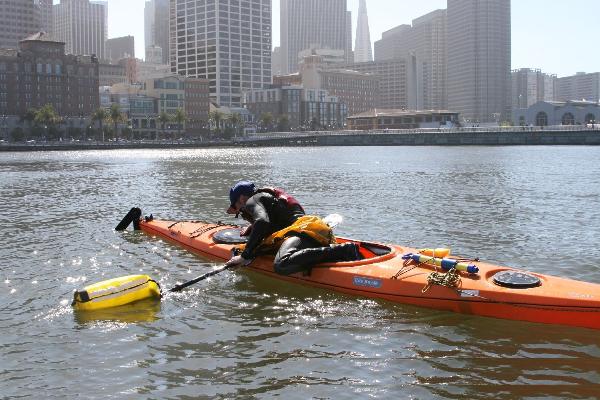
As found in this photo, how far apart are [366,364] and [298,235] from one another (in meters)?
4.26

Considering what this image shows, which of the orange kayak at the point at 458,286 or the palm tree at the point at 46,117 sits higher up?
the palm tree at the point at 46,117

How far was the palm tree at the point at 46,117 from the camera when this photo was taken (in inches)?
6890

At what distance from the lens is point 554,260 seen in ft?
64.2

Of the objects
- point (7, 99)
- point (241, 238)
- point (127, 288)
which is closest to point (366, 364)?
point (127, 288)

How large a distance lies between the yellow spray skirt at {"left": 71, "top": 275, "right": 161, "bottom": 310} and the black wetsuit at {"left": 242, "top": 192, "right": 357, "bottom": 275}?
6.96ft

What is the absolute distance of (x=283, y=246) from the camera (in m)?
14.7

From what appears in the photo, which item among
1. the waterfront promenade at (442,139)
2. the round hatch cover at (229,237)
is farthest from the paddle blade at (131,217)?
the waterfront promenade at (442,139)

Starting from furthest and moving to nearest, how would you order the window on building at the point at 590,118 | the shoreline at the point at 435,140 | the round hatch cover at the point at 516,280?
1. the window on building at the point at 590,118
2. the shoreline at the point at 435,140
3. the round hatch cover at the point at 516,280

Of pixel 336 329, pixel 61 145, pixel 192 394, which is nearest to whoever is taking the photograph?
pixel 192 394

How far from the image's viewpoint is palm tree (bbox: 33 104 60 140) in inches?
6890

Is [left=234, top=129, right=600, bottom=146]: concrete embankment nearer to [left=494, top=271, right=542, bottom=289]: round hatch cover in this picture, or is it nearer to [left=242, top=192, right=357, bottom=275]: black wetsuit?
[left=242, top=192, right=357, bottom=275]: black wetsuit

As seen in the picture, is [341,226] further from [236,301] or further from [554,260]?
[236,301]

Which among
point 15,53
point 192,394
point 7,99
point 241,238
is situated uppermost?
point 15,53

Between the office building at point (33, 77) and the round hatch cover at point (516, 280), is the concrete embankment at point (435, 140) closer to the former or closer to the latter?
the office building at point (33, 77)
